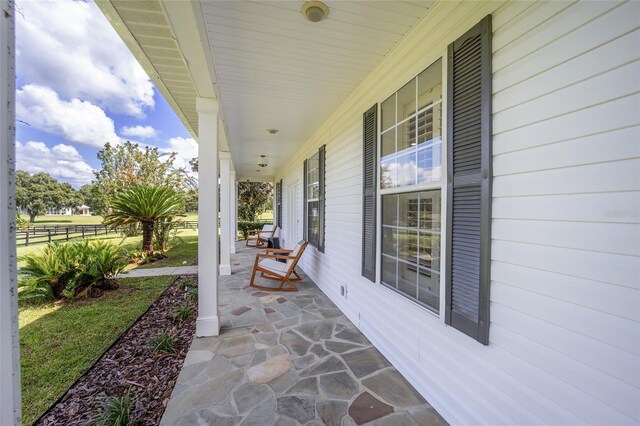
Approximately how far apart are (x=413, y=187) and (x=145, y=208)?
732cm

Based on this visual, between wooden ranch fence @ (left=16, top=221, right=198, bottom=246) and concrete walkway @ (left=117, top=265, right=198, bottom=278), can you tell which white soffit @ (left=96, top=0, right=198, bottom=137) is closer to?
concrete walkway @ (left=117, top=265, right=198, bottom=278)

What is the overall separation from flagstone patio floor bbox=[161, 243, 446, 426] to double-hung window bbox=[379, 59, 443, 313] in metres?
0.78

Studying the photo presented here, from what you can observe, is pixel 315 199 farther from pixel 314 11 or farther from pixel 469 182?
pixel 469 182

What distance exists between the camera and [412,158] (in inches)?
94.3

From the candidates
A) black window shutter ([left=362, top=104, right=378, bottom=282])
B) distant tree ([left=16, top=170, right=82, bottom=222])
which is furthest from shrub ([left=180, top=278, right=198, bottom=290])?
distant tree ([left=16, top=170, right=82, bottom=222])

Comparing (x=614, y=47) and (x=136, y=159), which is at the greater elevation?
(x=136, y=159)

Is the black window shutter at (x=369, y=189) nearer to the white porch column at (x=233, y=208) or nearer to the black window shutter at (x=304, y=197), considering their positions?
the black window shutter at (x=304, y=197)

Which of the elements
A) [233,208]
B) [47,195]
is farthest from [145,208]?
[47,195]

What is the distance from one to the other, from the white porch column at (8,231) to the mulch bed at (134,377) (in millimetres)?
1291

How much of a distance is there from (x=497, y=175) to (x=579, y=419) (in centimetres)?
115

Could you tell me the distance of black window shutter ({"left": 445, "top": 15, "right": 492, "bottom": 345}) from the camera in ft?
5.10

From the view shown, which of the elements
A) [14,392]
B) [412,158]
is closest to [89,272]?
[14,392]

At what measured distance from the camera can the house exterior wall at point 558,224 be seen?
102 centimetres

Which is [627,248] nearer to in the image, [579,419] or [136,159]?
[579,419]
